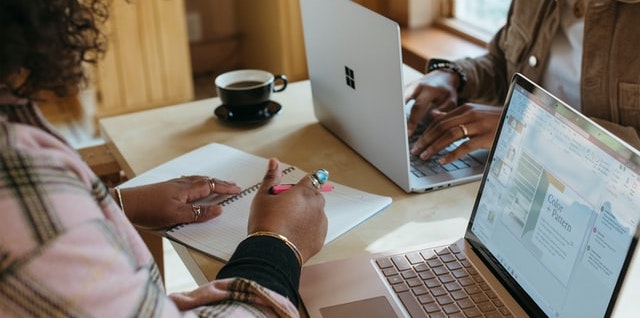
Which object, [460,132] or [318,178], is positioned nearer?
[318,178]

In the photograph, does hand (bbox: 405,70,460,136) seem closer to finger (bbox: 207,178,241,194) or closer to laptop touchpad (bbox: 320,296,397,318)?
finger (bbox: 207,178,241,194)

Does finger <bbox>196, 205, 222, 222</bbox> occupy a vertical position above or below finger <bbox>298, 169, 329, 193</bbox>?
below

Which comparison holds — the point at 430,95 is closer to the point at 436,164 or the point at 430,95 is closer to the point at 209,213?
the point at 436,164

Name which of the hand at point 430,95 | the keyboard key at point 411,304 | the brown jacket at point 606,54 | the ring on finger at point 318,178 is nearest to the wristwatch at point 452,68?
the hand at point 430,95

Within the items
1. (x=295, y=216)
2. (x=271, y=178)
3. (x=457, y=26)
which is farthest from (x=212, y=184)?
(x=457, y=26)

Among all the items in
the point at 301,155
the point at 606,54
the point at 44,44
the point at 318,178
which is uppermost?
the point at 44,44

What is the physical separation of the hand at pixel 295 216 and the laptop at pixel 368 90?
21 cm

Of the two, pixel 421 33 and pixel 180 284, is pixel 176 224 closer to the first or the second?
pixel 180 284

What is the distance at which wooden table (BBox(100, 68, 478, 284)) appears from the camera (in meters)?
1.15

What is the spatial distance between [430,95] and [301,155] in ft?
0.98

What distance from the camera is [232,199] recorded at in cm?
126

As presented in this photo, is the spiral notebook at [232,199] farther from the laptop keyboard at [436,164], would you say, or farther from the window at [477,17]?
the window at [477,17]

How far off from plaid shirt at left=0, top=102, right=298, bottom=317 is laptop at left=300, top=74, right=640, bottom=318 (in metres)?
0.34

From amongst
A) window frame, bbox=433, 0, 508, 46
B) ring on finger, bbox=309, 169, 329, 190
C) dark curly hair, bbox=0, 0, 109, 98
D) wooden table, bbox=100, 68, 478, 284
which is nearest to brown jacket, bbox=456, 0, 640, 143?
wooden table, bbox=100, 68, 478, 284
